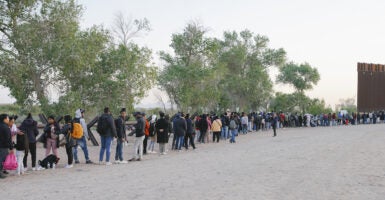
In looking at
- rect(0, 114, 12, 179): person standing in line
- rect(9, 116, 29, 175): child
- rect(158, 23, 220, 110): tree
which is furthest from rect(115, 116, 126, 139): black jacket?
rect(158, 23, 220, 110): tree

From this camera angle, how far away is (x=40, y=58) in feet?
81.3

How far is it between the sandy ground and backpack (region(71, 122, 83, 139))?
1044 millimetres

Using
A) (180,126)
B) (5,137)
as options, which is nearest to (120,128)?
(5,137)

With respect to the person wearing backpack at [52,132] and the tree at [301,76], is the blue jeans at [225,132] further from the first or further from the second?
the tree at [301,76]

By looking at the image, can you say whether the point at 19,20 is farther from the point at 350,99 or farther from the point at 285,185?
the point at 350,99

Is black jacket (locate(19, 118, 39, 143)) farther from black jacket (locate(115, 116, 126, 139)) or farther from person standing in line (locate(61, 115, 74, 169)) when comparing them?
black jacket (locate(115, 116, 126, 139))

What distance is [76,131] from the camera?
15.3 metres

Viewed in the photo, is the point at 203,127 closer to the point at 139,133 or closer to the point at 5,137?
the point at 139,133

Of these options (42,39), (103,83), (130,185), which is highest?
(42,39)

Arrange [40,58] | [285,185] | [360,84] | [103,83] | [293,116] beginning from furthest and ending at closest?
[360,84] → [293,116] → [103,83] → [40,58] → [285,185]

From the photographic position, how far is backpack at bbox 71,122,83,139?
15211 millimetres

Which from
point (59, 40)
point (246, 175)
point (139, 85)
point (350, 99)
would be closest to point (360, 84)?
point (139, 85)

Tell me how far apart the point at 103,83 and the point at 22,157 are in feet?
50.5

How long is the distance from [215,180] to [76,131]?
18.9 ft
